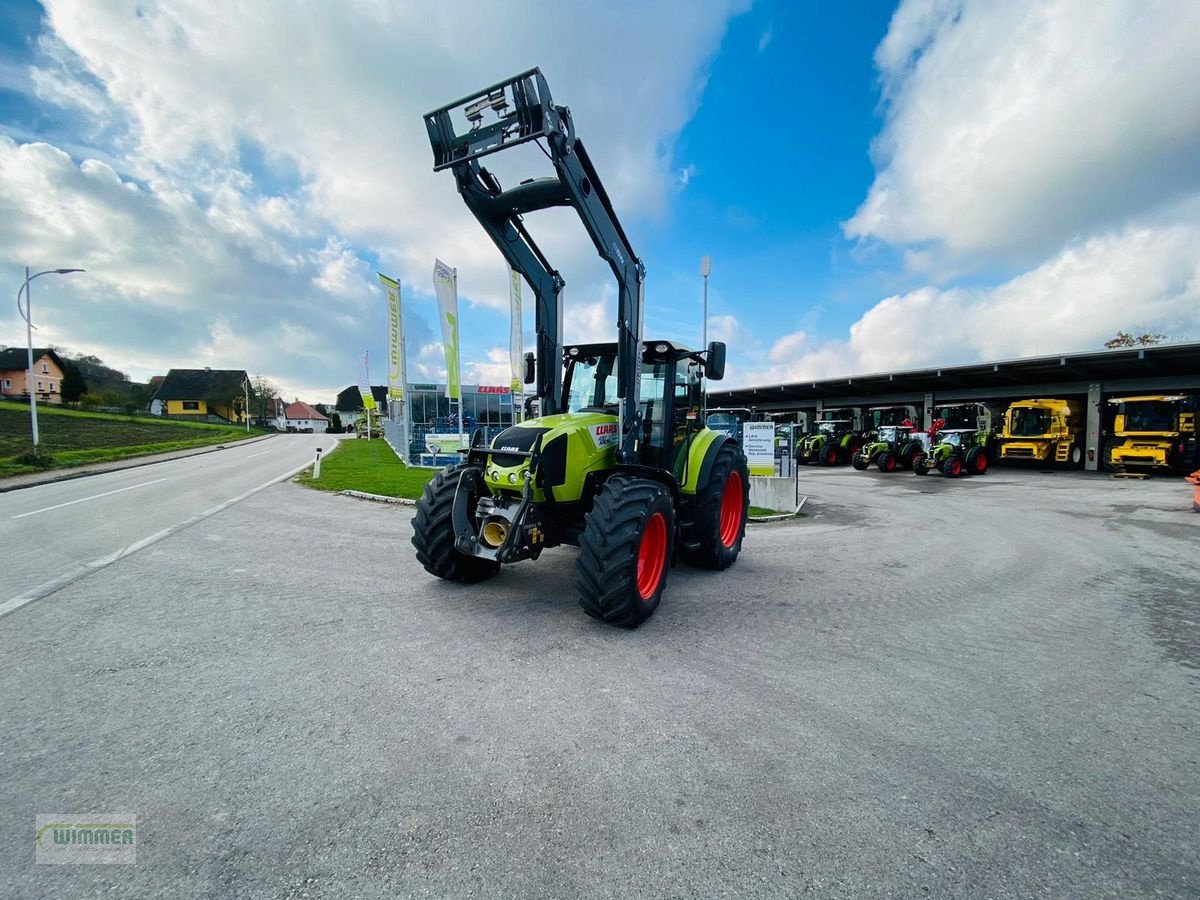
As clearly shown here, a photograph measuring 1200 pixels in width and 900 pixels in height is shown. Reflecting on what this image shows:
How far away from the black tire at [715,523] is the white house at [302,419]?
109 m

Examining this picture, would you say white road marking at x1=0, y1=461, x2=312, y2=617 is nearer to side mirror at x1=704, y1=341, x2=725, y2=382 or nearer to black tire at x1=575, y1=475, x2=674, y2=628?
black tire at x1=575, y1=475, x2=674, y2=628

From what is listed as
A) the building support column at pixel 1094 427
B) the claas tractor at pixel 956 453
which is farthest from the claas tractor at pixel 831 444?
the building support column at pixel 1094 427

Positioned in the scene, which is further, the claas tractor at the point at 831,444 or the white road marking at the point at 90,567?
the claas tractor at the point at 831,444

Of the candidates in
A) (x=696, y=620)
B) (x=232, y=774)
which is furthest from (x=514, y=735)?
(x=696, y=620)

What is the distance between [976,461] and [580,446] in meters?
20.0

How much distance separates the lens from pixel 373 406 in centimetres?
5112

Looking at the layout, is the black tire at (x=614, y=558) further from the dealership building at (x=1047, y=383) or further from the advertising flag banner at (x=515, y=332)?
the dealership building at (x=1047, y=383)

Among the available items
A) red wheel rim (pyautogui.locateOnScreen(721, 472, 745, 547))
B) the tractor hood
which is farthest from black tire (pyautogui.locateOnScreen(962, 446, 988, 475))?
the tractor hood

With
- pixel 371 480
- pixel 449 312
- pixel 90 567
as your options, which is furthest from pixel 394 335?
pixel 90 567

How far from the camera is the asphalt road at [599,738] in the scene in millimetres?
1865

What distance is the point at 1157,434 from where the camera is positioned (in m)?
17.9

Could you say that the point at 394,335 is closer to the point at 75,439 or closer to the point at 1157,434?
the point at 75,439

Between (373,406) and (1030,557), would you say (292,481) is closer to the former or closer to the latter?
(1030,557)

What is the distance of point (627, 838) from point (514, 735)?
0.84 metres
